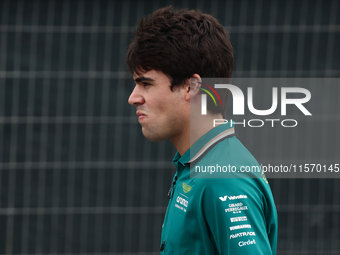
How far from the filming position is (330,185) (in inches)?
146

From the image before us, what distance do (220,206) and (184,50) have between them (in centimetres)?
66

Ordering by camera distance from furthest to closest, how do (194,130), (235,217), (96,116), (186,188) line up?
(96,116)
(194,130)
(186,188)
(235,217)

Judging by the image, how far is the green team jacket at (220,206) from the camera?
1294 mm

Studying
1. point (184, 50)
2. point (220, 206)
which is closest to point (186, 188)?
point (220, 206)

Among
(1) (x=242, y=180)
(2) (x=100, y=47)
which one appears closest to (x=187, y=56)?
(1) (x=242, y=180)

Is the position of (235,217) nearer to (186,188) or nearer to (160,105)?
(186,188)

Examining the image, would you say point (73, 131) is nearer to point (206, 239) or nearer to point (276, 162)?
point (276, 162)

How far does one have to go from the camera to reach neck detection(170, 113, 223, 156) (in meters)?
1.61

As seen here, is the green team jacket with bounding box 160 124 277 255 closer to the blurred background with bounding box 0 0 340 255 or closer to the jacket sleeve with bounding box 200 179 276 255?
the jacket sleeve with bounding box 200 179 276 255

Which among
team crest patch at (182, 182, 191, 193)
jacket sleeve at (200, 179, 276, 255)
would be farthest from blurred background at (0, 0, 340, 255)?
jacket sleeve at (200, 179, 276, 255)

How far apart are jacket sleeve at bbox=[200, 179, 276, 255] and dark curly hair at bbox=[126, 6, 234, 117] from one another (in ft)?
1.38

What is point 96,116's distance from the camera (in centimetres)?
366

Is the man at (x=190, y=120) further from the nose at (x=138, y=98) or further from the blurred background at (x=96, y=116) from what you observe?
the blurred background at (x=96, y=116)

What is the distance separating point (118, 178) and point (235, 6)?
185 centimetres
